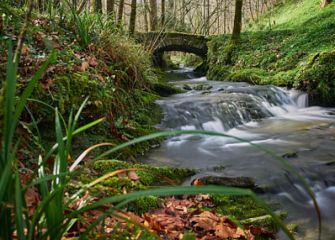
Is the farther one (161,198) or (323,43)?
(323,43)

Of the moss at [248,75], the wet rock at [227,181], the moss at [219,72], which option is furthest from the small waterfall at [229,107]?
the moss at [219,72]

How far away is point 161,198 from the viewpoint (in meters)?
3.41

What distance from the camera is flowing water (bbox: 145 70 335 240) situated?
4145 millimetres

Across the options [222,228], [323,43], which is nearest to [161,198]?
[222,228]

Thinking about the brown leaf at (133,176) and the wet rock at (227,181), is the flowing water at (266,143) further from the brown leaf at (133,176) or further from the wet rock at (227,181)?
the brown leaf at (133,176)

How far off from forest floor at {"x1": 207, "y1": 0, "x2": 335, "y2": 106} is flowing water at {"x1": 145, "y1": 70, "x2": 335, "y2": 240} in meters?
0.55

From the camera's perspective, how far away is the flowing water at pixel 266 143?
414 centimetres

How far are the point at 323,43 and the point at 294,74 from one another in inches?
86.4

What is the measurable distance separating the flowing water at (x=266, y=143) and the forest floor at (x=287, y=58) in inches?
21.8

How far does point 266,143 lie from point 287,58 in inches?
274

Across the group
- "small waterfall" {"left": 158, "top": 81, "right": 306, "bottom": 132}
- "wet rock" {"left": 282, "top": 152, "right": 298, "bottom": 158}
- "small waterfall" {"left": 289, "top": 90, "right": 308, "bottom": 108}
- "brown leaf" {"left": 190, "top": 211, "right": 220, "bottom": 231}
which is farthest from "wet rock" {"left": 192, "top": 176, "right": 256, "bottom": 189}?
"small waterfall" {"left": 289, "top": 90, "right": 308, "bottom": 108}

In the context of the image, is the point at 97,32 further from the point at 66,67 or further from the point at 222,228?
the point at 222,228

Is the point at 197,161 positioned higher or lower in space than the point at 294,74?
lower

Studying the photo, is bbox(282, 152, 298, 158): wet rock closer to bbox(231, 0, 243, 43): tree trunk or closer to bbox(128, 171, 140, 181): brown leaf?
bbox(128, 171, 140, 181): brown leaf
